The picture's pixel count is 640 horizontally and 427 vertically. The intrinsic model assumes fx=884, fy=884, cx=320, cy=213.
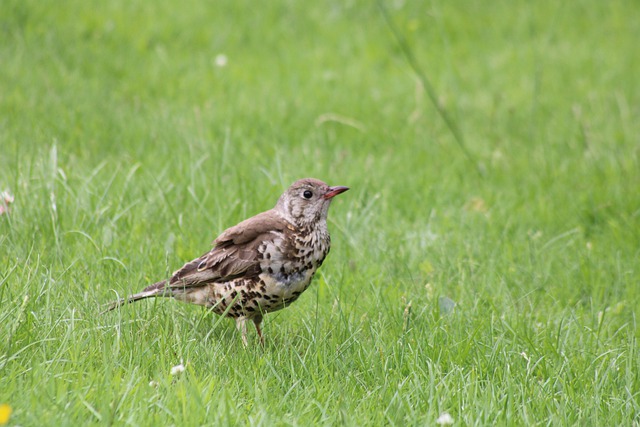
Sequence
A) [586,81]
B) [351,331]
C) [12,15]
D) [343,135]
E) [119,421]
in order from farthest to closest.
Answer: [586,81], [12,15], [343,135], [351,331], [119,421]

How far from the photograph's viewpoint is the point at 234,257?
4.57 m

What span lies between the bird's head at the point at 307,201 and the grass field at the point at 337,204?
1.80 ft

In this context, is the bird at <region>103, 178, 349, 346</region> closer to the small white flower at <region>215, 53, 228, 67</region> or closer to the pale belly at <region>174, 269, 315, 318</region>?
the pale belly at <region>174, 269, 315, 318</region>

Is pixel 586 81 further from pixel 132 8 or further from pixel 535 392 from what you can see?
pixel 535 392

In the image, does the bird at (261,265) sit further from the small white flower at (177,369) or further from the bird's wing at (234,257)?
the small white flower at (177,369)

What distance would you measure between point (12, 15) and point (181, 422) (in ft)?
21.0

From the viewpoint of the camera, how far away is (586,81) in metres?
9.20

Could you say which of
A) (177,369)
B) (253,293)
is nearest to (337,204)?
(253,293)

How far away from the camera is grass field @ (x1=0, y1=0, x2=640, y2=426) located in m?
3.86

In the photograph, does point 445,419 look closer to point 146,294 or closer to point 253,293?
point 253,293

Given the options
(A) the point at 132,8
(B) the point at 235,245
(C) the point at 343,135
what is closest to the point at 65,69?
(A) the point at 132,8

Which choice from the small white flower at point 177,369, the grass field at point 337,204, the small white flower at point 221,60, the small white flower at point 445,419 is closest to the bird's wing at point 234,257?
the grass field at point 337,204

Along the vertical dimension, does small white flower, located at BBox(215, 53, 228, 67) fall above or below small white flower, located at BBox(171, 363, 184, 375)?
above

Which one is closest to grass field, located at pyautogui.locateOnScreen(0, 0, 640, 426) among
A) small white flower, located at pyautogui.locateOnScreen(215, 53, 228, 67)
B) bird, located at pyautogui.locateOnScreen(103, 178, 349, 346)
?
small white flower, located at pyautogui.locateOnScreen(215, 53, 228, 67)
